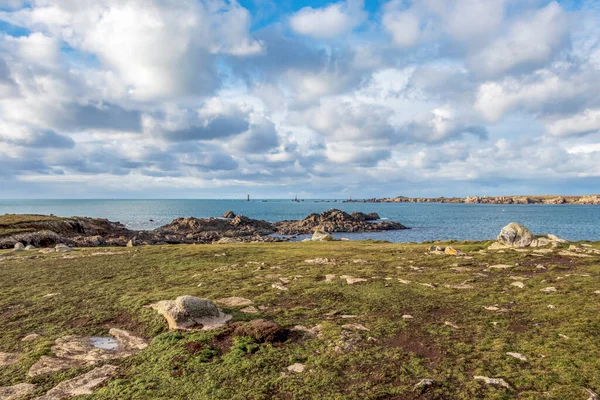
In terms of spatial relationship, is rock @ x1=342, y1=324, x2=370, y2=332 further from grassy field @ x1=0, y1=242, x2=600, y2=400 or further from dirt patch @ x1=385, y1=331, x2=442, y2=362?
dirt patch @ x1=385, y1=331, x2=442, y2=362

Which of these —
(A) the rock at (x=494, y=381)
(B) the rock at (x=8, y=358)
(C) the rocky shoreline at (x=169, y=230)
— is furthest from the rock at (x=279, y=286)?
(C) the rocky shoreline at (x=169, y=230)

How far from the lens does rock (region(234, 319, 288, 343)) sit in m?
9.50

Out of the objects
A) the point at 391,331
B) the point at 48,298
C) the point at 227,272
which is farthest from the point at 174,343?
the point at 227,272

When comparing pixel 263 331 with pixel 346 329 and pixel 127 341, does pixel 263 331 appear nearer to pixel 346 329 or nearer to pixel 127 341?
pixel 346 329

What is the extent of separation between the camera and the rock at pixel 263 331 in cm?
950

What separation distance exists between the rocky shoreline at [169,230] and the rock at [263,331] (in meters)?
35.5

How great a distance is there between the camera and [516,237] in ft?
86.6

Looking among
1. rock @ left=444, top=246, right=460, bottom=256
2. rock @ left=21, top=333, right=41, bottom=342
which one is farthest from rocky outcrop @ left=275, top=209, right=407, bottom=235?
rock @ left=21, top=333, right=41, bottom=342

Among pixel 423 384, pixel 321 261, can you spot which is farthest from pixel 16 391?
pixel 321 261

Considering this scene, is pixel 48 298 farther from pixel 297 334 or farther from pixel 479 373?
pixel 479 373

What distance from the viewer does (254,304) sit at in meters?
13.0

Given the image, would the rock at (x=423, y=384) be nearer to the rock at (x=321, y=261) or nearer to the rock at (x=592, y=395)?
the rock at (x=592, y=395)

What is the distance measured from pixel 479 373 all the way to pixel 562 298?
7.79 m

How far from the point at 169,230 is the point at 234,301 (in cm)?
9985
